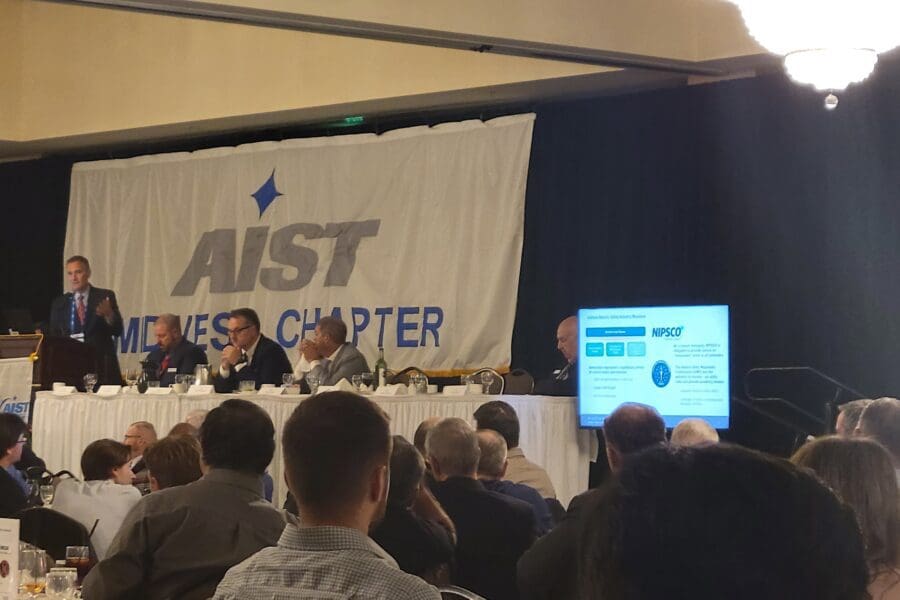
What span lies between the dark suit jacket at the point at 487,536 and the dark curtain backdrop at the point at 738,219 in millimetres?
4096

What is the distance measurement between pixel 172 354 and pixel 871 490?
698 cm

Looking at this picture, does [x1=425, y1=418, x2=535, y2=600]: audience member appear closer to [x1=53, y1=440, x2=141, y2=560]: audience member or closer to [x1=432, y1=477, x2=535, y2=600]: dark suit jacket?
[x1=432, y1=477, x2=535, y2=600]: dark suit jacket

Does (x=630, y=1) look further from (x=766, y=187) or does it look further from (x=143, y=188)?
(x=143, y=188)

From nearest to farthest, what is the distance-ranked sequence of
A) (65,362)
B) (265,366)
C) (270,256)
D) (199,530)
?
(199,530) → (265,366) → (65,362) → (270,256)

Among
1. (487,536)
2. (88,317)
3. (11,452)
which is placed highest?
(88,317)

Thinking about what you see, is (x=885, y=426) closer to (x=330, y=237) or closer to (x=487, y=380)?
(x=487, y=380)

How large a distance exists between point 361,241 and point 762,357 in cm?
318

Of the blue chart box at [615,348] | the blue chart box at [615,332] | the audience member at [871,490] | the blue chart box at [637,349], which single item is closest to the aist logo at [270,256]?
the blue chart box at [615,332]

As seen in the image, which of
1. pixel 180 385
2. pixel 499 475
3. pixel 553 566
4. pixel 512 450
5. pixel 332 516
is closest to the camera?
pixel 332 516

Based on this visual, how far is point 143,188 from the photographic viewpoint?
1031cm

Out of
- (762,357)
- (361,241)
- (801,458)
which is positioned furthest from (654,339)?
(801,458)

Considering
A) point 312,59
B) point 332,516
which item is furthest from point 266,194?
point 332,516

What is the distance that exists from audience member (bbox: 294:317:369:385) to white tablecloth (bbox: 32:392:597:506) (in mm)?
567

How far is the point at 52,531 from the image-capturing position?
169 inches
